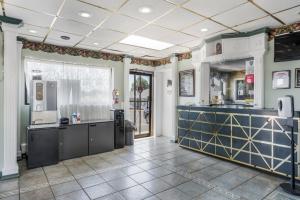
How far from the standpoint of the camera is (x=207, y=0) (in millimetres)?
2598

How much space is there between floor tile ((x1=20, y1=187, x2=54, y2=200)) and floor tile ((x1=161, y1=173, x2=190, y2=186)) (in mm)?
1830

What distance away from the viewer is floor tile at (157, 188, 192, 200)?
8.72 ft

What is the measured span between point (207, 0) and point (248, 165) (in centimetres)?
319

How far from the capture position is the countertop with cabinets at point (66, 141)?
3.83 meters

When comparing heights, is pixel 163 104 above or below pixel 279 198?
above

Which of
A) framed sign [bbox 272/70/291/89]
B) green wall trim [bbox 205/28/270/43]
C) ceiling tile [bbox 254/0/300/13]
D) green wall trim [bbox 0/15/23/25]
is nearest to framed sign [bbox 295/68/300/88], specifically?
framed sign [bbox 272/70/291/89]

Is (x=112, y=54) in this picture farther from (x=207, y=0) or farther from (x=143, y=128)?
(x=207, y=0)

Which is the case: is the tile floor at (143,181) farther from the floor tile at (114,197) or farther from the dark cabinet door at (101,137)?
the dark cabinet door at (101,137)

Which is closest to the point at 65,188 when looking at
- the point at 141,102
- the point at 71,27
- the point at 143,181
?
the point at 143,181

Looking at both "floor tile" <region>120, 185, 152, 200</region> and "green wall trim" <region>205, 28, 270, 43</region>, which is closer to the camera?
"floor tile" <region>120, 185, 152, 200</region>

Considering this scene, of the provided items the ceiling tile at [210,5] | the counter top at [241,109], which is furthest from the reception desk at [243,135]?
the ceiling tile at [210,5]

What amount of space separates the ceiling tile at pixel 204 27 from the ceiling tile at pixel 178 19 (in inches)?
7.5

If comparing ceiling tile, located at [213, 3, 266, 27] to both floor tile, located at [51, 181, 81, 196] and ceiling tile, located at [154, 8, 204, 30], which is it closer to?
ceiling tile, located at [154, 8, 204, 30]

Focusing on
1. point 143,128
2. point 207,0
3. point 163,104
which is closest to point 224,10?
point 207,0
